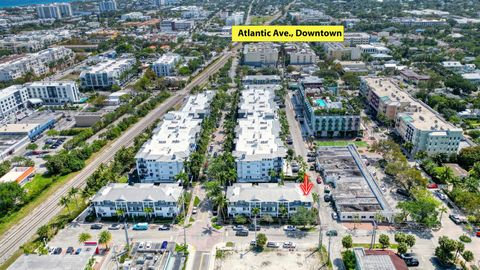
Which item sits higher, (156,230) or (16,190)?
(16,190)

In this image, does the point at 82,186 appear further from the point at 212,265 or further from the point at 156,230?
the point at 212,265

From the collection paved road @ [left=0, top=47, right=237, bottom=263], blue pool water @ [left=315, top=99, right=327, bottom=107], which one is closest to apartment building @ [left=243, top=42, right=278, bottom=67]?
paved road @ [left=0, top=47, right=237, bottom=263]

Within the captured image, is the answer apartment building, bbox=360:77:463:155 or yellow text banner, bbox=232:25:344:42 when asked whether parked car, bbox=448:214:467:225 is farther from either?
yellow text banner, bbox=232:25:344:42

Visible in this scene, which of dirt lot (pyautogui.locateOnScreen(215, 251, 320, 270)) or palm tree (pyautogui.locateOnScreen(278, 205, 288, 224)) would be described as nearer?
dirt lot (pyautogui.locateOnScreen(215, 251, 320, 270))

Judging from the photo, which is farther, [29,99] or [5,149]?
[29,99]

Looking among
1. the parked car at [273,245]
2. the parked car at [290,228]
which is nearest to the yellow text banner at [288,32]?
the parked car at [290,228]

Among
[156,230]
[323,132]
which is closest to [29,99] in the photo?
[156,230]
